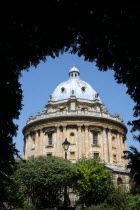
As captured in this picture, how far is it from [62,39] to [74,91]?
1859 inches

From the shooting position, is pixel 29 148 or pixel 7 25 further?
pixel 29 148

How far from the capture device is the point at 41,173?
96.0ft

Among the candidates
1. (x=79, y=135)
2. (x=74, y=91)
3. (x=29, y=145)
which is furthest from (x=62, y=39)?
(x=74, y=91)

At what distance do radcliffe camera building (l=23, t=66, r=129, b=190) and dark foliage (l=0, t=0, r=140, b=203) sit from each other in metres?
36.4

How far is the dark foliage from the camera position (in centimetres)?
654

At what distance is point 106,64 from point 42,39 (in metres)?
2.00

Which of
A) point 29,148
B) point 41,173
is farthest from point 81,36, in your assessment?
point 29,148

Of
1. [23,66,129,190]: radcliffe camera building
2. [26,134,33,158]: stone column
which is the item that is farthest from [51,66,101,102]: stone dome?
[26,134,33,158]: stone column

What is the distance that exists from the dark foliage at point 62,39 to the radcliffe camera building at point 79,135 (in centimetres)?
3643

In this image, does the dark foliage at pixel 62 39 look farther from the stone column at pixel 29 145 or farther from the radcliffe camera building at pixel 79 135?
the stone column at pixel 29 145

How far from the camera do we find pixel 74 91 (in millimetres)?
55031

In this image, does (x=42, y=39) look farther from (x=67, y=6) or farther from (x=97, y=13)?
(x=97, y=13)

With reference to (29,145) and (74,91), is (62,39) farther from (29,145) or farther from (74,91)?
(74,91)

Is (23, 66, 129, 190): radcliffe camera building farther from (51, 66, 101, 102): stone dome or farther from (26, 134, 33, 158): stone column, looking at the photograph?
(51, 66, 101, 102): stone dome
